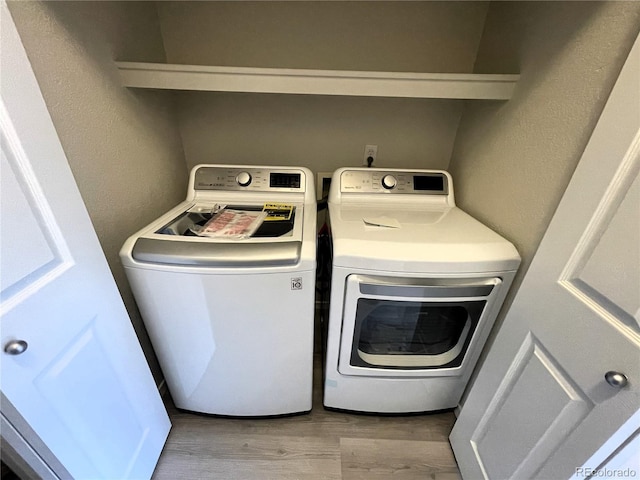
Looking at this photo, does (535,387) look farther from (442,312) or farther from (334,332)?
(334,332)

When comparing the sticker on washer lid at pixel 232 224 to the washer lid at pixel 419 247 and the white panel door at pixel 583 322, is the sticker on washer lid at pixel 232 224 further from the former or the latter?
the white panel door at pixel 583 322

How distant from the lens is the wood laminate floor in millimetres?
1185

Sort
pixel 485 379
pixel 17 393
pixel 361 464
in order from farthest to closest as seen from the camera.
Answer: pixel 361 464 < pixel 485 379 < pixel 17 393

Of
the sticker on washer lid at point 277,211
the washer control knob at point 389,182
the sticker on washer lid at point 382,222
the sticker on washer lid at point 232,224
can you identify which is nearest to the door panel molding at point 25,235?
the sticker on washer lid at point 232,224

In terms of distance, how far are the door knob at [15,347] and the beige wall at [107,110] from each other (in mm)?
489

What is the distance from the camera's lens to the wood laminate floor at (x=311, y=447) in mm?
1185

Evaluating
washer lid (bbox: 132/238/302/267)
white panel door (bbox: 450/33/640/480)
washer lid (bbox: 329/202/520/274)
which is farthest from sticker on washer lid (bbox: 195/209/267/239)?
white panel door (bbox: 450/33/640/480)

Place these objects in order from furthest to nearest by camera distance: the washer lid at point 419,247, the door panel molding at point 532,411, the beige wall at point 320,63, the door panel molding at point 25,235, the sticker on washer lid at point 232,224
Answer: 1. the beige wall at point 320,63
2. the sticker on washer lid at point 232,224
3. the washer lid at point 419,247
4. the door panel molding at point 532,411
5. the door panel molding at point 25,235

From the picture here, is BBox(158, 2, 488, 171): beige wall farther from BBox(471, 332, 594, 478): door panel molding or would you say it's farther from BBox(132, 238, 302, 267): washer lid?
BBox(471, 332, 594, 478): door panel molding

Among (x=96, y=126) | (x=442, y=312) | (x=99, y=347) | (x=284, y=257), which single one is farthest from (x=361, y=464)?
(x=96, y=126)

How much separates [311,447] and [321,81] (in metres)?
1.53

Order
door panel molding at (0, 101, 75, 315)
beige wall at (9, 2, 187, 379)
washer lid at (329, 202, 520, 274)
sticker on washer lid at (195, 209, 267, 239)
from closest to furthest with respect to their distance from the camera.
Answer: door panel molding at (0, 101, 75, 315)
beige wall at (9, 2, 187, 379)
washer lid at (329, 202, 520, 274)
sticker on washer lid at (195, 209, 267, 239)

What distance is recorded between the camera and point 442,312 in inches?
43.8

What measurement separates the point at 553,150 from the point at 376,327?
2.77 ft
